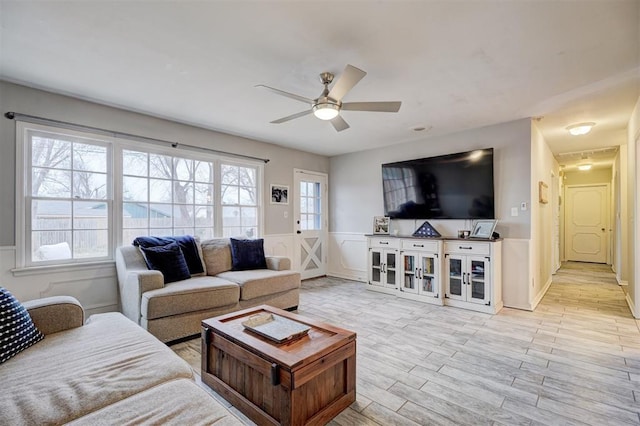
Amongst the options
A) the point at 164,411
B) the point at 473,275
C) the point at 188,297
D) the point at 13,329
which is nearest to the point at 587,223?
the point at 473,275

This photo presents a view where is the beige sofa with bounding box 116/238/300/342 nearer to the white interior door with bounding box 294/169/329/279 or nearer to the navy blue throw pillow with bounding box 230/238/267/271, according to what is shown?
the navy blue throw pillow with bounding box 230/238/267/271

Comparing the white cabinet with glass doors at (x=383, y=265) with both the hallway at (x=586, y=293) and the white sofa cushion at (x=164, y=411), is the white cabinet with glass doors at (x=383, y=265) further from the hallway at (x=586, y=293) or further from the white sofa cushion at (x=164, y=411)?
the white sofa cushion at (x=164, y=411)

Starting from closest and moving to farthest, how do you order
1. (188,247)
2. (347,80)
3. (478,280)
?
(347,80) < (188,247) < (478,280)

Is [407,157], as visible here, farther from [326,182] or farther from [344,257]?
[344,257]

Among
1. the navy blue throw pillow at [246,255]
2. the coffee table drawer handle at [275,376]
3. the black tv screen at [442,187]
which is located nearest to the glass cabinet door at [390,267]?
the black tv screen at [442,187]

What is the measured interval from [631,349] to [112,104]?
5.75 meters

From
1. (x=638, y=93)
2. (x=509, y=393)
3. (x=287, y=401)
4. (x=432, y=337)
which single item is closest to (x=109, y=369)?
(x=287, y=401)

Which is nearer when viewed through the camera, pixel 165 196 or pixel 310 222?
pixel 165 196

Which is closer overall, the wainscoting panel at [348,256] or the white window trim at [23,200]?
the white window trim at [23,200]

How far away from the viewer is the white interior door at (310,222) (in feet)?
18.4

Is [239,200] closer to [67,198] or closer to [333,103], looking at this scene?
[67,198]

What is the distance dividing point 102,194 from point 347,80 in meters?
3.02

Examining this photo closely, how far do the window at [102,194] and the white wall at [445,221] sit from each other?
2.41 meters

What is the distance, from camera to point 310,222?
5.92 metres
